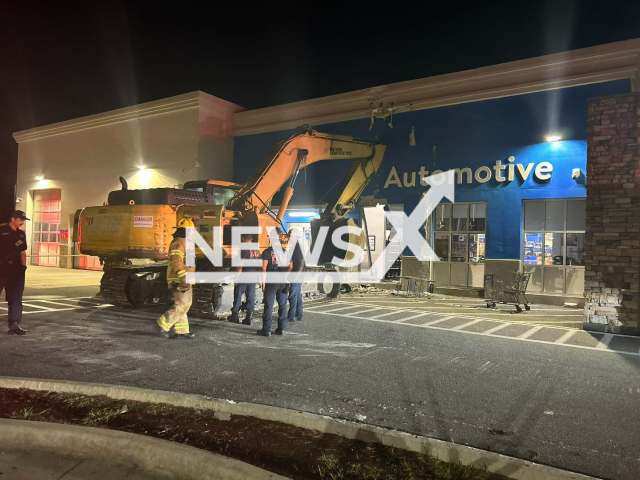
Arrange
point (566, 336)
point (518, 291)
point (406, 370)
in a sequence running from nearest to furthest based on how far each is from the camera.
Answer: point (406, 370) < point (566, 336) < point (518, 291)

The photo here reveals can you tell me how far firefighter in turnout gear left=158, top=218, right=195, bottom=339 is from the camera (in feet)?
25.2

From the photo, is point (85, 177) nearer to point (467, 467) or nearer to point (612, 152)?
point (612, 152)

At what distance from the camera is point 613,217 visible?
932 centimetres

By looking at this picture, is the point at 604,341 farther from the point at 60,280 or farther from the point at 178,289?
the point at 60,280

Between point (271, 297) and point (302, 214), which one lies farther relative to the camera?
point (302, 214)

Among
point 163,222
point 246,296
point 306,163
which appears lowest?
point 246,296

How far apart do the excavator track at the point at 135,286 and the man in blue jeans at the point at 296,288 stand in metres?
3.45

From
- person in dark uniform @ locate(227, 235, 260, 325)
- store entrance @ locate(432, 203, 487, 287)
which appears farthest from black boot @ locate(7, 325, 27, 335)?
store entrance @ locate(432, 203, 487, 287)

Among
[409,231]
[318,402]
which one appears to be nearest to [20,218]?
[318,402]

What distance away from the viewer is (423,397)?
5156 millimetres

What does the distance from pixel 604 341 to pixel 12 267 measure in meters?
10.4

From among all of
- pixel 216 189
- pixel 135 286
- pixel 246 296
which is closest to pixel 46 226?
pixel 135 286

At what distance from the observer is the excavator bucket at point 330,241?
14.6 m

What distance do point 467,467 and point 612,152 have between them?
331 inches
